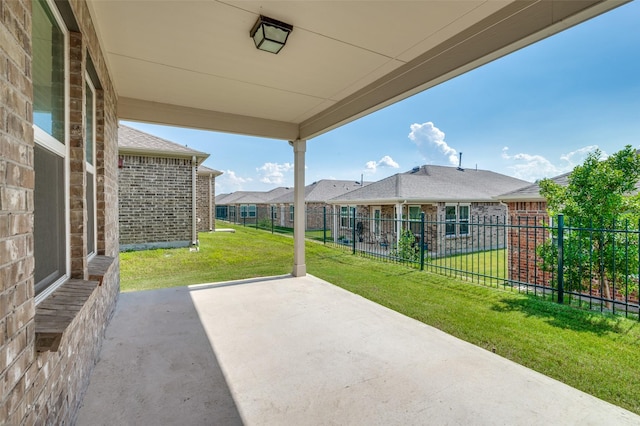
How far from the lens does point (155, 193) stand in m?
10.0

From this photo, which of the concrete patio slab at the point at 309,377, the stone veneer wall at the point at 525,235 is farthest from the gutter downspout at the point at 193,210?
the stone veneer wall at the point at 525,235

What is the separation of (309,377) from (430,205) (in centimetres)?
1118

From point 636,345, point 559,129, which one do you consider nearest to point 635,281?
point 636,345

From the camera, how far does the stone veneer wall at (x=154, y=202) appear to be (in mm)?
9594

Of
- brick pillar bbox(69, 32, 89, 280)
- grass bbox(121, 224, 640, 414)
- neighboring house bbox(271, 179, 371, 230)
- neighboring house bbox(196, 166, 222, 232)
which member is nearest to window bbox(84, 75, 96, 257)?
brick pillar bbox(69, 32, 89, 280)

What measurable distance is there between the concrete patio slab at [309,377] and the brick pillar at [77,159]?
1.07 m

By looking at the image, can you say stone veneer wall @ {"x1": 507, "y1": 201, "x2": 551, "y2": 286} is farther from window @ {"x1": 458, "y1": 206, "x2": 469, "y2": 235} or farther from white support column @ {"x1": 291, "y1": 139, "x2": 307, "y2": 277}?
white support column @ {"x1": 291, "y1": 139, "x2": 307, "y2": 277}

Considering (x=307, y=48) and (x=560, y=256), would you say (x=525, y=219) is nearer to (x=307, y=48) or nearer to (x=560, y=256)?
(x=560, y=256)

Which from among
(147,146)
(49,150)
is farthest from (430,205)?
(49,150)

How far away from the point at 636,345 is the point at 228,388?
411 centimetres

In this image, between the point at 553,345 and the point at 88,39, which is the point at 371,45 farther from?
the point at 553,345

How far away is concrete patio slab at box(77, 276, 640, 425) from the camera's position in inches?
83.3

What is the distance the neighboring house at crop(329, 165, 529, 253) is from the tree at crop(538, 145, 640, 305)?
5544mm

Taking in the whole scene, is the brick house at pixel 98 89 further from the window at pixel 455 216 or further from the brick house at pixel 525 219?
the window at pixel 455 216
